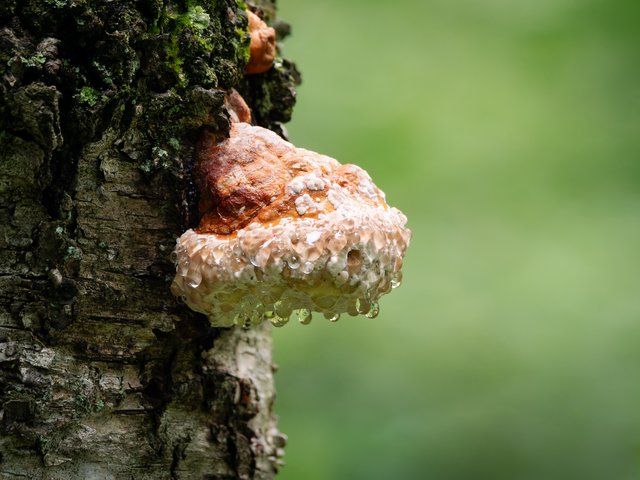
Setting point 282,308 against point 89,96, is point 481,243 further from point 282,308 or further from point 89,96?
point 89,96

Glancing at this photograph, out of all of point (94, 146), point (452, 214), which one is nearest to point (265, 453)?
point (94, 146)

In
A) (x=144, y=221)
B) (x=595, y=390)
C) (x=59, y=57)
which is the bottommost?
(x=144, y=221)

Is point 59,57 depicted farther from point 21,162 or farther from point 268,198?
point 268,198

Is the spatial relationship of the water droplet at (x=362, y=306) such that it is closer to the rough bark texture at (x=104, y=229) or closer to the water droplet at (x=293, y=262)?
the water droplet at (x=293, y=262)

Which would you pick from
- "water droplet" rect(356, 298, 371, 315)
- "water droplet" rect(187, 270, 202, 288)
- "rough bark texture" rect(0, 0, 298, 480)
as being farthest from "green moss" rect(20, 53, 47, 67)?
"water droplet" rect(356, 298, 371, 315)

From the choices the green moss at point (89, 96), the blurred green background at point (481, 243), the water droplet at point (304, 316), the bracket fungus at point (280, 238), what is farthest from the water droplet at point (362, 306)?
the blurred green background at point (481, 243)

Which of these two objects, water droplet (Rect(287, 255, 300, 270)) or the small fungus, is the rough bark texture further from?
water droplet (Rect(287, 255, 300, 270))

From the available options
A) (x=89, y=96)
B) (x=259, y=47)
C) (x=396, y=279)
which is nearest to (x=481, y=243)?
(x=259, y=47)
